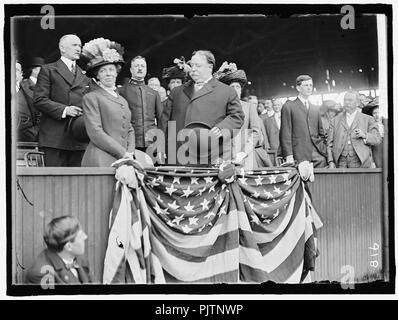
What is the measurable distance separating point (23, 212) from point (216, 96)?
2084 mm

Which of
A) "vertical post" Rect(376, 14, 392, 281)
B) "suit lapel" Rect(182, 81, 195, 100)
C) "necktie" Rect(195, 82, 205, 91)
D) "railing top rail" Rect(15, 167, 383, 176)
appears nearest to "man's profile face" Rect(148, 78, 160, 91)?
"suit lapel" Rect(182, 81, 195, 100)

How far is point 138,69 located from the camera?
7102mm

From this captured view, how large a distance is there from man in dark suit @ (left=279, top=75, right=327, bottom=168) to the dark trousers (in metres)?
2.02

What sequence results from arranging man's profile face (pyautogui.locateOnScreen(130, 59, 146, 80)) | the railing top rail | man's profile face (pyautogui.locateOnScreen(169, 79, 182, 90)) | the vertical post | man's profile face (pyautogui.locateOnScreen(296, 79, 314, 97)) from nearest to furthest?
the railing top rail → man's profile face (pyautogui.locateOnScreen(130, 59, 146, 80)) → man's profile face (pyautogui.locateOnScreen(169, 79, 182, 90)) → the vertical post → man's profile face (pyautogui.locateOnScreen(296, 79, 314, 97))

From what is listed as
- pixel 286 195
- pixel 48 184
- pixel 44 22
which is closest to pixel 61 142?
pixel 48 184

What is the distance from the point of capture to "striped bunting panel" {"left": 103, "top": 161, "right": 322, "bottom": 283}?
675cm

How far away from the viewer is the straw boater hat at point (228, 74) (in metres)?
7.21

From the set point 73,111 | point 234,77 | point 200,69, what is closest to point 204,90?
point 200,69

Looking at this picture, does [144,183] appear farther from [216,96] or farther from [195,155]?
[216,96]

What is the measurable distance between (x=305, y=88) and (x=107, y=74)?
1977 millimetres

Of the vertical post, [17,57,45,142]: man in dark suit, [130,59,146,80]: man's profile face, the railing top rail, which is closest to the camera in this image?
the railing top rail

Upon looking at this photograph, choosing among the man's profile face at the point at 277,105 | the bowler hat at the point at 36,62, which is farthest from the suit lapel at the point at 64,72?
the man's profile face at the point at 277,105

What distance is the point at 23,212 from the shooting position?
674 cm

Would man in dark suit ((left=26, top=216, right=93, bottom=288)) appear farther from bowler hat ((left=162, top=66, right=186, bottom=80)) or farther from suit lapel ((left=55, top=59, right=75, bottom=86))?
bowler hat ((left=162, top=66, right=186, bottom=80))
